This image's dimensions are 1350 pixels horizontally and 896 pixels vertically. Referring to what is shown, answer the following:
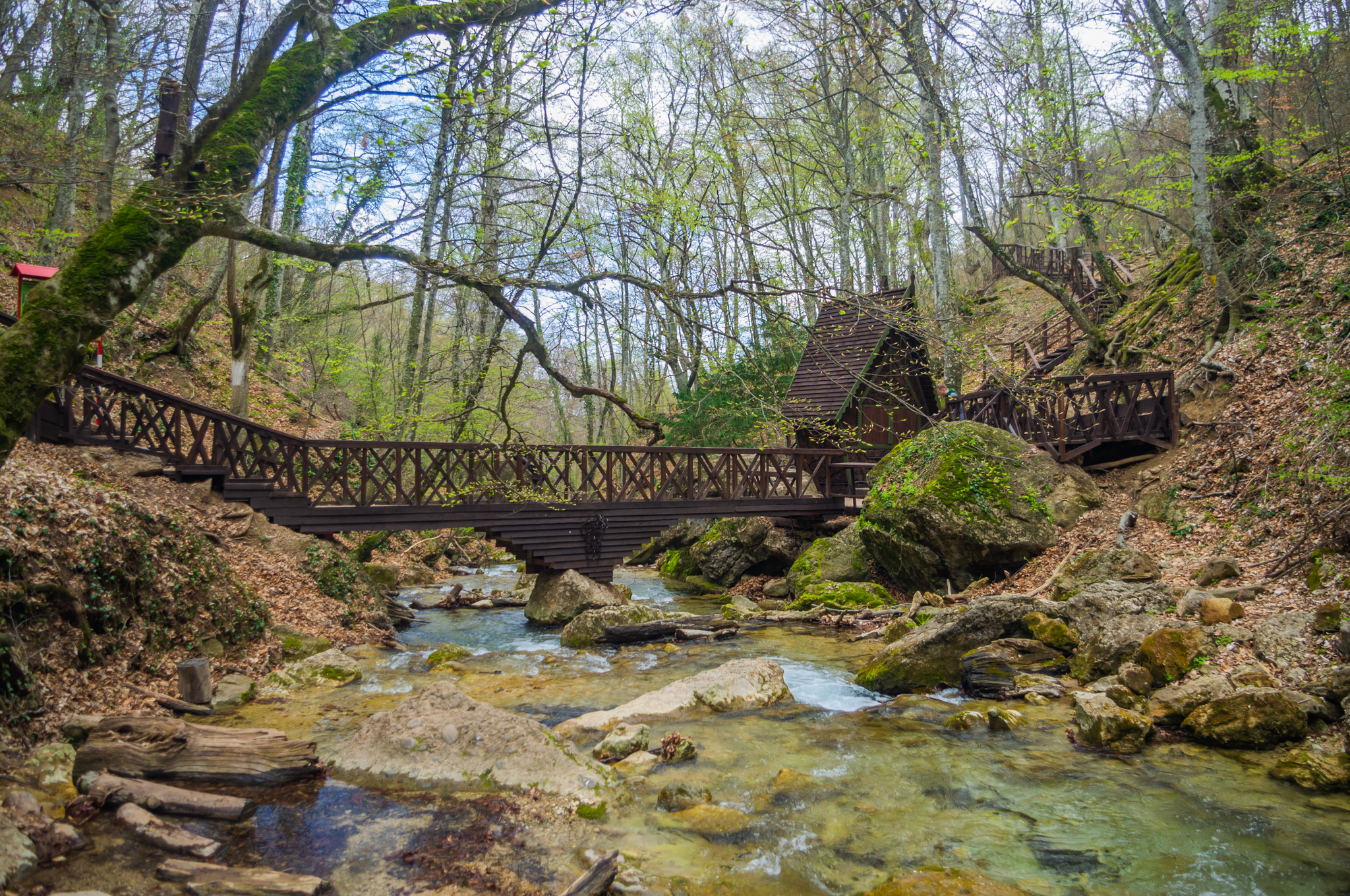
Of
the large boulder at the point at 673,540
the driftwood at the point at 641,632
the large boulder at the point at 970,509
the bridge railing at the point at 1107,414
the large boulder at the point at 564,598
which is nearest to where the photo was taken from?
the driftwood at the point at 641,632

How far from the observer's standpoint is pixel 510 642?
35.9 ft

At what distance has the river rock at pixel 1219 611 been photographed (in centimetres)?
654

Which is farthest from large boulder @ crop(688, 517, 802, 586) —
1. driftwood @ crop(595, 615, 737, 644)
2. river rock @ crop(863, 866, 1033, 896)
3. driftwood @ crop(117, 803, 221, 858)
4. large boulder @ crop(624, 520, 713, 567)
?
driftwood @ crop(117, 803, 221, 858)

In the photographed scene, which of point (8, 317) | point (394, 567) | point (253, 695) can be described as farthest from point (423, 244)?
point (394, 567)

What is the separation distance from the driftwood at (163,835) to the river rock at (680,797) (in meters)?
2.65

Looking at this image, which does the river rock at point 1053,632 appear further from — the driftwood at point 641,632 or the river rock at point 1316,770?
the driftwood at point 641,632

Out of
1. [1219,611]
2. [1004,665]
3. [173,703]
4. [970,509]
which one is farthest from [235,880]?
[970,509]

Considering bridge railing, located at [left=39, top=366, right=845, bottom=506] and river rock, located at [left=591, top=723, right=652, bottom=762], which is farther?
bridge railing, located at [left=39, top=366, right=845, bottom=506]

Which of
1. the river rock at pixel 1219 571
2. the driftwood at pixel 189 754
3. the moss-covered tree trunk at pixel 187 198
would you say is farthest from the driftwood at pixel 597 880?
the river rock at pixel 1219 571

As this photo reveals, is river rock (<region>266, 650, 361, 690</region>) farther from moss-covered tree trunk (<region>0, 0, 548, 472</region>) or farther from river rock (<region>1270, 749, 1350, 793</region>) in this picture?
river rock (<region>1270, 749, 1350, 793</region>)

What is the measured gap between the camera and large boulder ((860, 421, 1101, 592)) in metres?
10.9

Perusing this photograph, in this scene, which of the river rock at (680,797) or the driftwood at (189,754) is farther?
the river rock at (680,797)

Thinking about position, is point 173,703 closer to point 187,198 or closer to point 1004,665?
point 187,198

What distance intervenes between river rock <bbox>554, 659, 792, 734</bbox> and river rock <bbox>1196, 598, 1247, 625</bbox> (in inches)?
160
